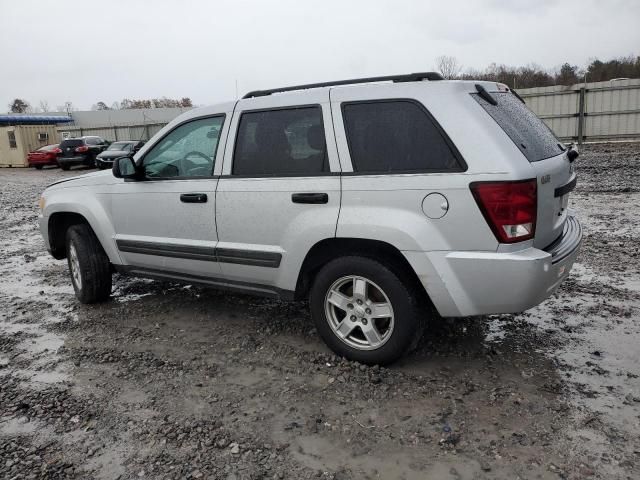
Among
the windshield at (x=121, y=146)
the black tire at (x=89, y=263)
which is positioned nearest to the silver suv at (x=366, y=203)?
the black tire at (x=89, y=263)

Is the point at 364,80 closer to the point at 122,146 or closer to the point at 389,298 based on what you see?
the point at 389,298

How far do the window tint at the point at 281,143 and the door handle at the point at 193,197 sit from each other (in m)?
0.33

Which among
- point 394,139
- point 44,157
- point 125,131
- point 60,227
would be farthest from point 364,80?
point 125,131

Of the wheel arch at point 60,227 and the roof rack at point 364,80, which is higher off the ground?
Result: the roof rack at point 364,80

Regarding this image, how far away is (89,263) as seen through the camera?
5.14 meters

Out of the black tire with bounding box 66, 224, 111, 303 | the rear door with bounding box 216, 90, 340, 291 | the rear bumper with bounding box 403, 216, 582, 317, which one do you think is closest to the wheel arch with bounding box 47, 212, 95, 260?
the black tire with bounding box 66, 224, 111, 303

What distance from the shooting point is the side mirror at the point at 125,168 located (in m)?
4.54

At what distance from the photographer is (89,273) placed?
517cm

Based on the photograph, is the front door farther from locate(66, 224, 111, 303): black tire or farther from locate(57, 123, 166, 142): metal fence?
locate(57, 123, 166, 142): metal fence

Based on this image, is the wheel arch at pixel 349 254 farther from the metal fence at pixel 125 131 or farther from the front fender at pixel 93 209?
the metal fence at pixel 125 131

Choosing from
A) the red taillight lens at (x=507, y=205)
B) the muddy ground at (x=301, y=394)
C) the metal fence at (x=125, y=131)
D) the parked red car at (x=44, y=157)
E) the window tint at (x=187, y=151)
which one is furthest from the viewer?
the metal fence at (x=125, y=131)

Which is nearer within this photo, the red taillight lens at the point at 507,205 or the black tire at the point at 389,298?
the red taillight lens at the point at 507,205

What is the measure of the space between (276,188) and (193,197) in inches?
31.7

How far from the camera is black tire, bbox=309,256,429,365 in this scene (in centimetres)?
345
